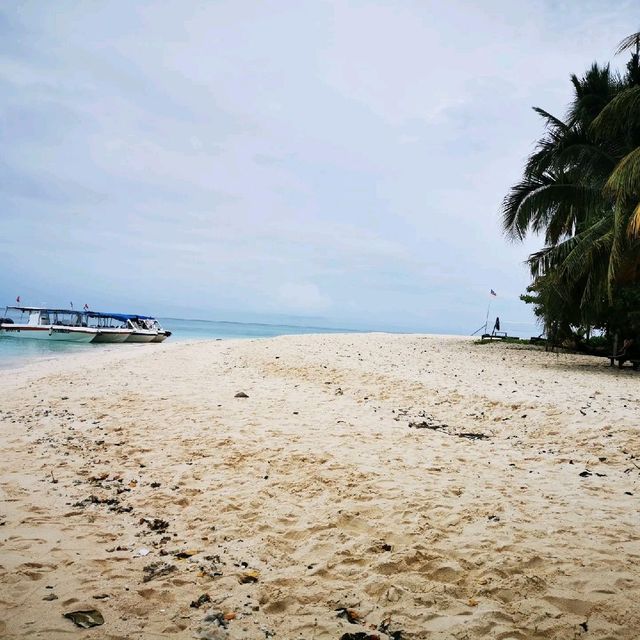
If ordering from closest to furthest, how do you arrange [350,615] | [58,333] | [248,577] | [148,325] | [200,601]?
[350,615] → [200,601] → [248,577] → [58,333] → [148,325]

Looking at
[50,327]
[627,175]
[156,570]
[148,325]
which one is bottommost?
[156,570]

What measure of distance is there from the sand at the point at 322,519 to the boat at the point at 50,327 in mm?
30925

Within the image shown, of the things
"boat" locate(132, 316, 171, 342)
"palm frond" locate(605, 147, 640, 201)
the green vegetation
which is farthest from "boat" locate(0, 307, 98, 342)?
"palm frond" locate(605, 147, 640, 201)

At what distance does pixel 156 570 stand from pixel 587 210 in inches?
794

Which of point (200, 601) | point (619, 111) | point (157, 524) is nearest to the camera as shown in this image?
point (200, 601)

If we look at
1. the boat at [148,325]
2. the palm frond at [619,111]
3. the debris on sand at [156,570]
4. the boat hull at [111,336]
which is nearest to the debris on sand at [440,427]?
the debris on sand at [156,570]

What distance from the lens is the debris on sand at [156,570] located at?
3195mm

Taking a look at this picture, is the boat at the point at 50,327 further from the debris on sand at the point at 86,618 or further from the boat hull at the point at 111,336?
the debris on sand at the point at 86,618

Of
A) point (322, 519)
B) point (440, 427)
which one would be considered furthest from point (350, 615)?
point (440, 427)

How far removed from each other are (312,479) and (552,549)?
2.41m

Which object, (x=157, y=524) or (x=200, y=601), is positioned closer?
(x=200, y=601)

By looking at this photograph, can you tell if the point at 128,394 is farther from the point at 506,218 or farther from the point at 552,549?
the point at 506,218

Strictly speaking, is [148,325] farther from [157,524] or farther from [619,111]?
[157,524]

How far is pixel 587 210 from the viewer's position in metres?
18.1
